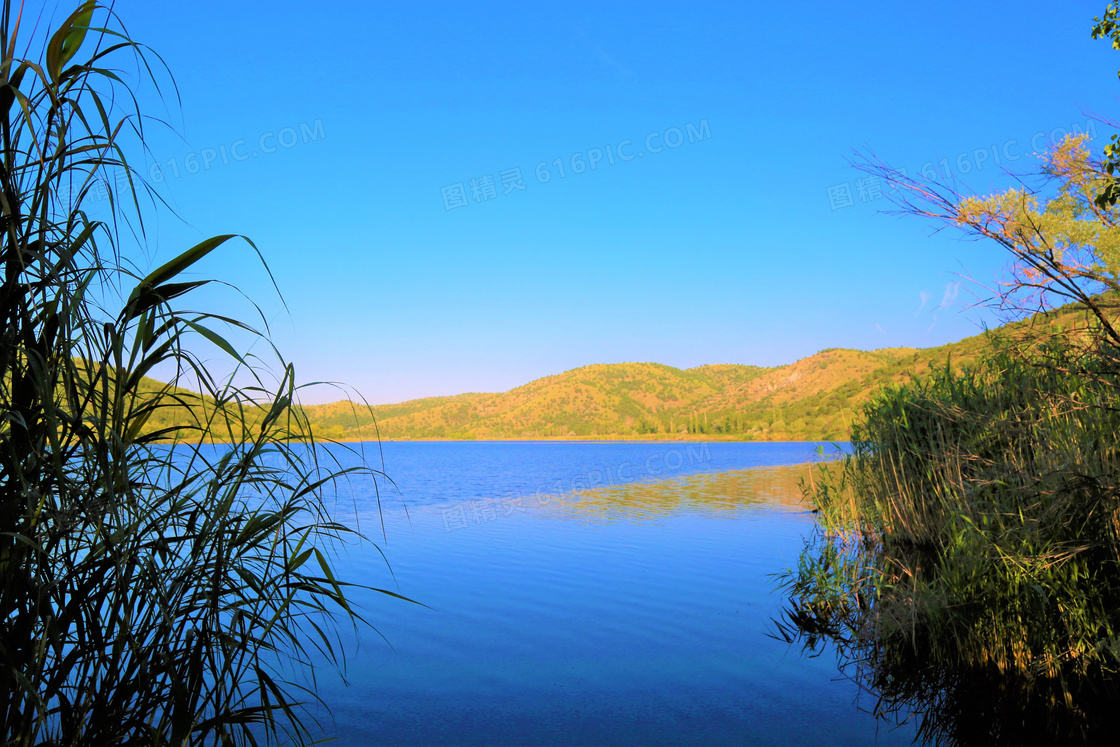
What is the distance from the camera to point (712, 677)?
23.8 feet

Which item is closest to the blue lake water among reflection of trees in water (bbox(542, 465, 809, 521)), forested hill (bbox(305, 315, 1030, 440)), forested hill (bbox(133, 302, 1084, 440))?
reflection of trees in water (bbox(542, 465, 809, 521))

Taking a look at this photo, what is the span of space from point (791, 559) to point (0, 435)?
1331 centimetres

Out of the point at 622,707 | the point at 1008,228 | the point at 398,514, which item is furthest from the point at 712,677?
the point at 398,514

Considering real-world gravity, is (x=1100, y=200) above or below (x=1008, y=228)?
above

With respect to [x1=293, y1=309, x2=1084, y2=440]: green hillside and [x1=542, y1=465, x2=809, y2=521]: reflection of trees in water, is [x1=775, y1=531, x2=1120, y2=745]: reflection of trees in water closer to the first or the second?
[x1=542, y1=465, x2=809, y2=521]: reflection of trees in water

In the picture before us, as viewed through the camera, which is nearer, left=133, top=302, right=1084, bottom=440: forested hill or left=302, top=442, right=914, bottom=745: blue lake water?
left=302, top=442, right=914, bottom=745: blue lake water

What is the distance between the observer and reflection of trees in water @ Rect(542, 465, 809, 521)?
21.8 meters

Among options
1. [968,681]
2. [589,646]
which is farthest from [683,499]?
[968,681]

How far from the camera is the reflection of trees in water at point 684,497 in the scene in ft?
71.7

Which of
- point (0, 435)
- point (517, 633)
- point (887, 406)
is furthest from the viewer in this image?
point (887, 406)

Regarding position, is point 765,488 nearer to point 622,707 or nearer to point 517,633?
point 517,633

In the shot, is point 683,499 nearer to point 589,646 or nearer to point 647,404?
point 589,646

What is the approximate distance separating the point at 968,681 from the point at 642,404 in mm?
159518

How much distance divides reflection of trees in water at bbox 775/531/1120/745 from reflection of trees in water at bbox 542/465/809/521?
41.5ft
